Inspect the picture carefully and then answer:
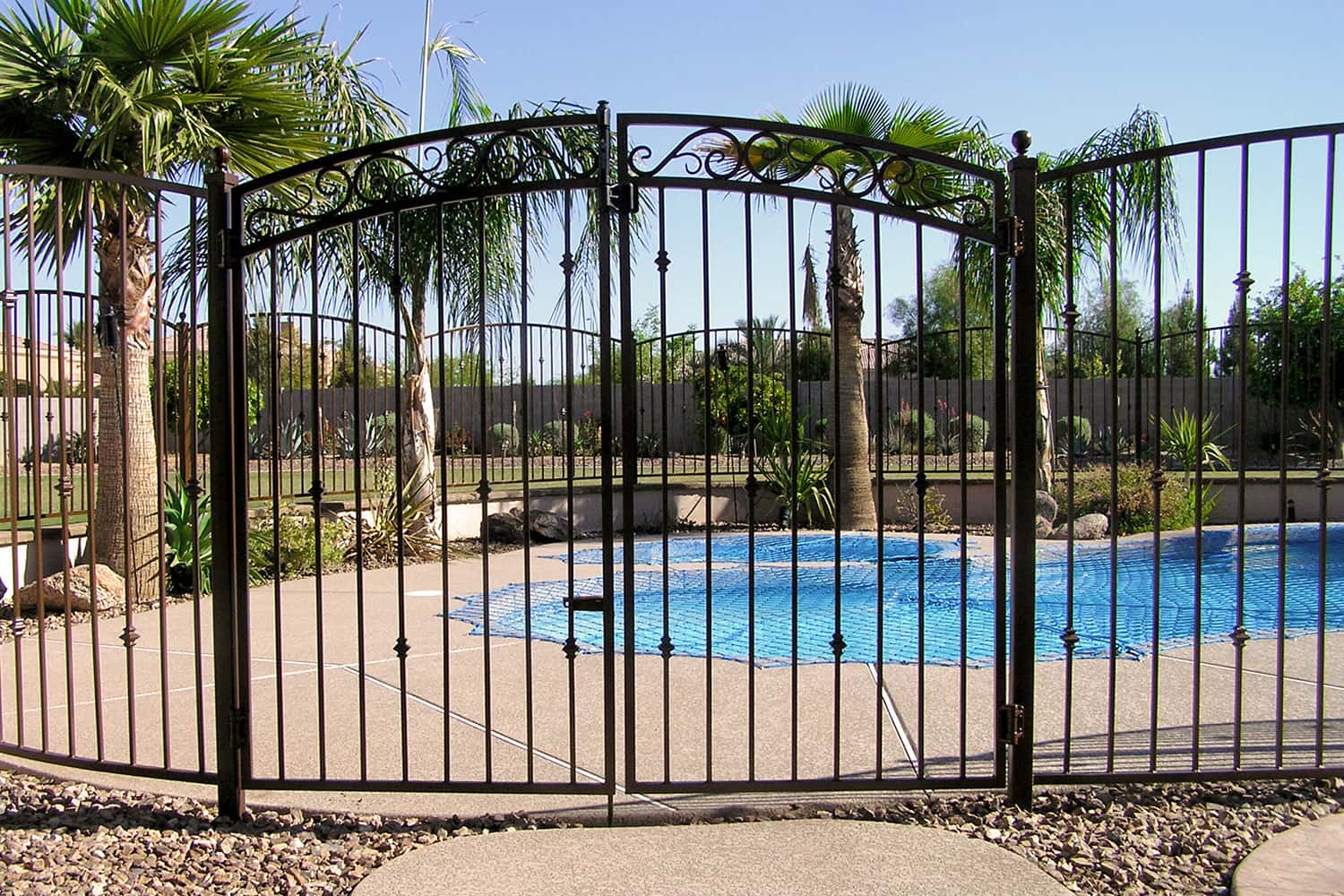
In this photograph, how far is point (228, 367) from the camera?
3732 mm

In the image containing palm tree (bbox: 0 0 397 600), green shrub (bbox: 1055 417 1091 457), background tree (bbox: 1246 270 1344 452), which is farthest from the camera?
green shrub (bbox: 1055 417 1091 457)

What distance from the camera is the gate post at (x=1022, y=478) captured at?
3.55 meters

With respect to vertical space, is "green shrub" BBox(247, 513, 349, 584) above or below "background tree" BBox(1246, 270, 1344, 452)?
below

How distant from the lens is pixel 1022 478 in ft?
11.7

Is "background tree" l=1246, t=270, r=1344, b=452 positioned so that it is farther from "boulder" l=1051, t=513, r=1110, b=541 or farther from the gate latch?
the gate latch

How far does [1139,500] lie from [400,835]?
443 inches

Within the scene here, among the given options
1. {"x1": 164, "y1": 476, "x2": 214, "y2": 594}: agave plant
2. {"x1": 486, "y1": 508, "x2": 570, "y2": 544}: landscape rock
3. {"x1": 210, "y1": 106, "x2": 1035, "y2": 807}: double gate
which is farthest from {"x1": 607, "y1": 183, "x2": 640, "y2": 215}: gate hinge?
{"x1": 486, "y1": 508, "x2": 570, "y2": 544}: landscape rock

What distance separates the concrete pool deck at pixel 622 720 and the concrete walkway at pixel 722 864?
22cm

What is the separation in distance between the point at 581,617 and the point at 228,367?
5.41 metres

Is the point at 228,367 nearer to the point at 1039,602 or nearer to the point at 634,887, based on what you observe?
the point at 634,887

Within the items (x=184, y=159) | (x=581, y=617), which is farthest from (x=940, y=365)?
(x=184, y=159)

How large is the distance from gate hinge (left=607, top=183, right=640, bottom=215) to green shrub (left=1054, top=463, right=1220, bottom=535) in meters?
10.2

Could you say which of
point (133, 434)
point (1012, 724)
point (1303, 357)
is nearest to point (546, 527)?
point (133, 434)

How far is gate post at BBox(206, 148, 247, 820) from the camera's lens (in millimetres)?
3668
